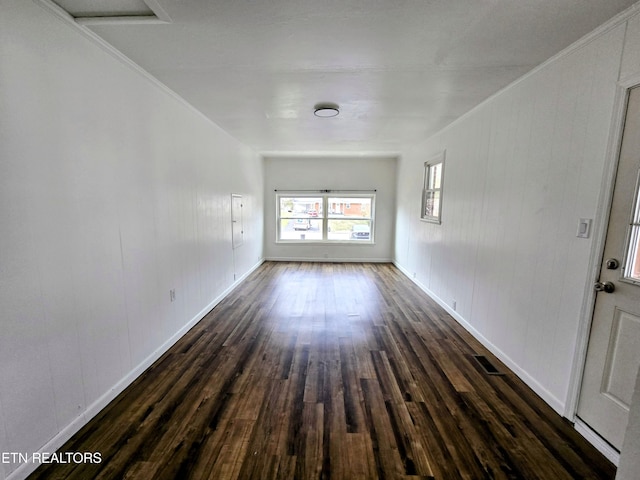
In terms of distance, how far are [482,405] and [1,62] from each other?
334cm

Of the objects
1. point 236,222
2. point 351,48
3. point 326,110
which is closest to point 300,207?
point 236,222

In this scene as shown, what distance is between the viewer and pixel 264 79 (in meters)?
2.32

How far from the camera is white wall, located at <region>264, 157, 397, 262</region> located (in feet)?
21.0

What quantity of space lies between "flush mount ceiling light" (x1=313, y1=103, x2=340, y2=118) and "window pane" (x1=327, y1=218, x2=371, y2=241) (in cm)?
369

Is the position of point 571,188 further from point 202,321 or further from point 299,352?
point 202,321

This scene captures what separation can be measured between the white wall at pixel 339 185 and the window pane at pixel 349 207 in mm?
245

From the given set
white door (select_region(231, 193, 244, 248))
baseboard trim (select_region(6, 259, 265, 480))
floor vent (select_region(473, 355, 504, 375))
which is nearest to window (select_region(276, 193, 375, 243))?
white door (select_region(231, 193, 244, 248))

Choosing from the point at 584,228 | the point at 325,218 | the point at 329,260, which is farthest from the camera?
the point at 329,260

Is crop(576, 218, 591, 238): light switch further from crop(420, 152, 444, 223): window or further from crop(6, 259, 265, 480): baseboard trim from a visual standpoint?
crop(6, 259, 265, 480): baseboard trim

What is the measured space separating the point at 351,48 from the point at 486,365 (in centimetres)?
278

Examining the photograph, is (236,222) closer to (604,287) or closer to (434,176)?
(434,176)

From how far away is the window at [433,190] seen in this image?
3.98 m

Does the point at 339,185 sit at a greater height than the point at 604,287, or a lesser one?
greater

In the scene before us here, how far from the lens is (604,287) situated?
5.21 ft
